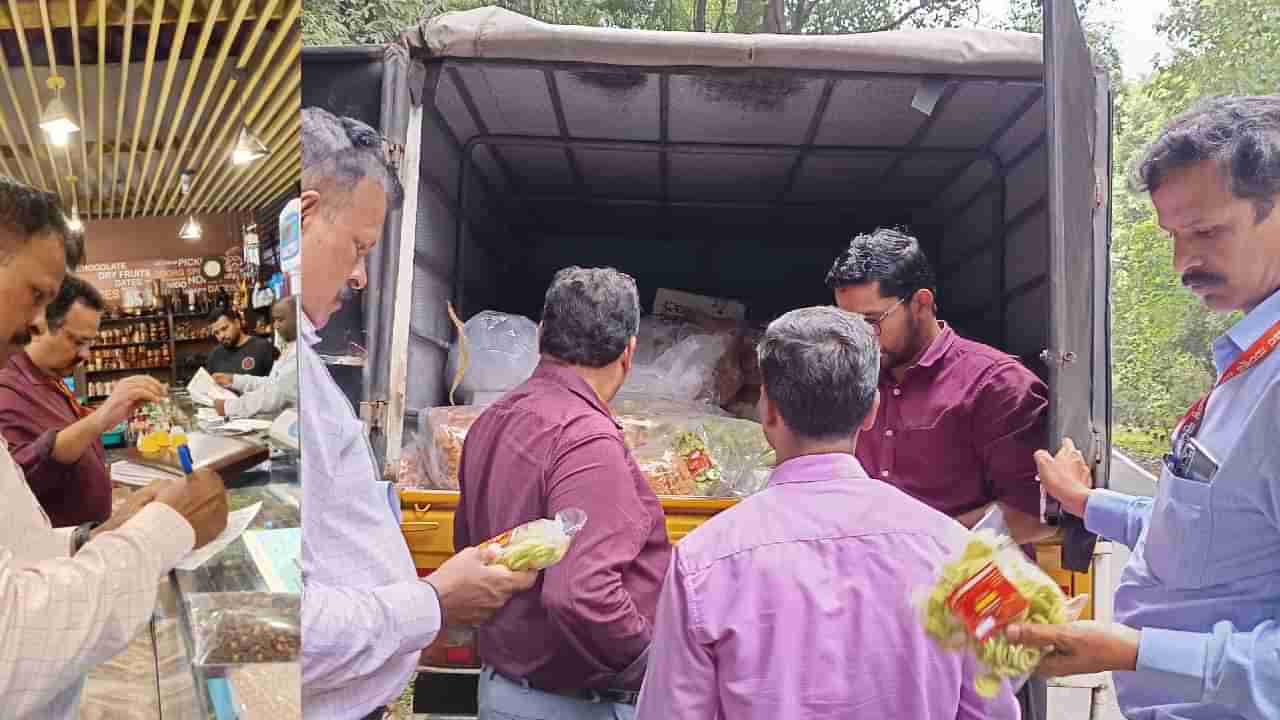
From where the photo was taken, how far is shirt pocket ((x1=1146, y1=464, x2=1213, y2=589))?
0.97 metres

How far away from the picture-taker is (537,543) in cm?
108

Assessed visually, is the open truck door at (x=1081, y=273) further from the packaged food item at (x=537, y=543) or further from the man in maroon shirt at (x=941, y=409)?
the packaged food item at (x=537, y=543)

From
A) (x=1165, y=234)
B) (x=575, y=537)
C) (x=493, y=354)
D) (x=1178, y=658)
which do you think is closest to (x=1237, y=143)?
(x=1165, y=234)

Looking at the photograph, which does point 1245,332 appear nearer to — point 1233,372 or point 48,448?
point 1233,372

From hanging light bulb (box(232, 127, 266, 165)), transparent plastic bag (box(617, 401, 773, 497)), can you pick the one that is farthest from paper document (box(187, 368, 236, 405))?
transparent plastic bag (box(617, 401, 773, 497))

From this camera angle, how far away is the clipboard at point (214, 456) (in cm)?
75

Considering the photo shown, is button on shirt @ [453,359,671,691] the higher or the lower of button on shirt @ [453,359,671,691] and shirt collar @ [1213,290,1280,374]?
the lower

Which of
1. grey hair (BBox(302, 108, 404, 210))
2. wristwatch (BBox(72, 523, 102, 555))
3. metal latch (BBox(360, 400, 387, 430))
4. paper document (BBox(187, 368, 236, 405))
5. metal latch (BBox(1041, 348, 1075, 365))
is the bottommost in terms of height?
wristwatch (BBox(72, 523, 102, 555))

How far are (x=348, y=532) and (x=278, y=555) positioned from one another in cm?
21

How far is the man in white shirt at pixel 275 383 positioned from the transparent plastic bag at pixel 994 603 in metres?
0.75

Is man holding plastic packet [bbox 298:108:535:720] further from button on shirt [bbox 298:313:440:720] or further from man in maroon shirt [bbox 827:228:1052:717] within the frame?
man in maroon shirt [bbox 827:228:1052:717]

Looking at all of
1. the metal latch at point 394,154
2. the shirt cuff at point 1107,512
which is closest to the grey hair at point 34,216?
the metal latch at point 394,154

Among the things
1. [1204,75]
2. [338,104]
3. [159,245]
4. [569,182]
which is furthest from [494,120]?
[1204,75]

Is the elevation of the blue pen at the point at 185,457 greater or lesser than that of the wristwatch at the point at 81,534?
greater
